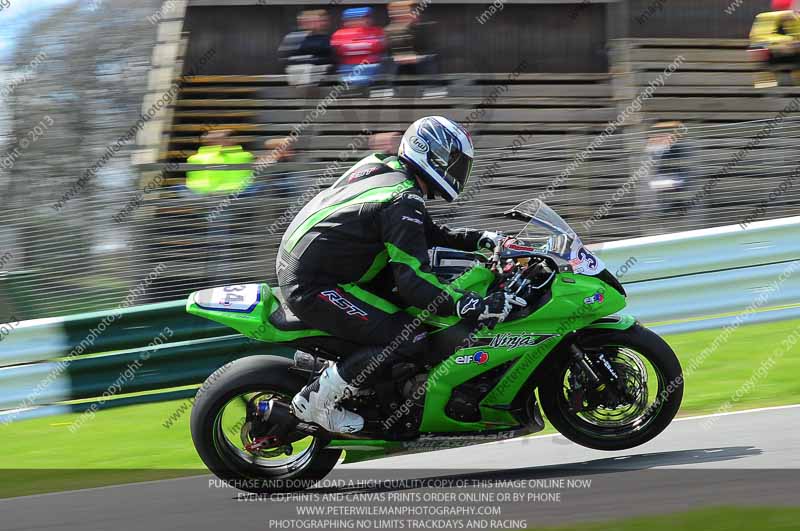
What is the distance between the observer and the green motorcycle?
5.98 m

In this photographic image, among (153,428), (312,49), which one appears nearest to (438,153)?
(153,428)

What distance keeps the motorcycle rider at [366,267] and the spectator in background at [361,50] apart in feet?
25.2

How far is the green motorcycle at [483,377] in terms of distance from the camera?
5.98 m

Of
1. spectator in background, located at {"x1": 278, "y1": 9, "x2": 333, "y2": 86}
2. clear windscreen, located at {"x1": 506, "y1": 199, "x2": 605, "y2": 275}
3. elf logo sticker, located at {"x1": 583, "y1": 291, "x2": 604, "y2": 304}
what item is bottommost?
spectator in background, located at {"x1": 278, "y1": 9, "x2": 333, "y2": 86}

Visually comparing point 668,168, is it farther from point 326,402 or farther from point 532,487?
point 326,402

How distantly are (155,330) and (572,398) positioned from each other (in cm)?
417

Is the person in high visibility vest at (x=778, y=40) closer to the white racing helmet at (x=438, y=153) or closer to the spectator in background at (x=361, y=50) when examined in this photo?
the spectator in background at (x=361, y=50)

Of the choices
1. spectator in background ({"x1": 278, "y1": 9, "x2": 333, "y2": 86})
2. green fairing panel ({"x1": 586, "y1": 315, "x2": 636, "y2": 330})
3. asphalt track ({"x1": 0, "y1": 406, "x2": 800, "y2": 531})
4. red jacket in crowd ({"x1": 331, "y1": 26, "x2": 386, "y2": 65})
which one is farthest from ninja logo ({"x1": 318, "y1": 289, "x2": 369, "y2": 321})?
spectator in background ({"x1": 278, "y1": 9, "x2": 333, "y2": 86})

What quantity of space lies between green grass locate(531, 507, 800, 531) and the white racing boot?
1.50 metres

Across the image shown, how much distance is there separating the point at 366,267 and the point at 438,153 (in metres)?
0.74

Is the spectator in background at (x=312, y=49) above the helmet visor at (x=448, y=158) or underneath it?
underneath

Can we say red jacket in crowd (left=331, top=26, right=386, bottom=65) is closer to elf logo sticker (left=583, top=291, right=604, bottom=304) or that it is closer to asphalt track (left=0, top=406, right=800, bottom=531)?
asphalt track (left=0, top=406, right=800, bottom=531)

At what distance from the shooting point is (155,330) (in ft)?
29.6

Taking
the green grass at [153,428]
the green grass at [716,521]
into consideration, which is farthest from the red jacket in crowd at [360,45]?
the green grass at [716,521]
